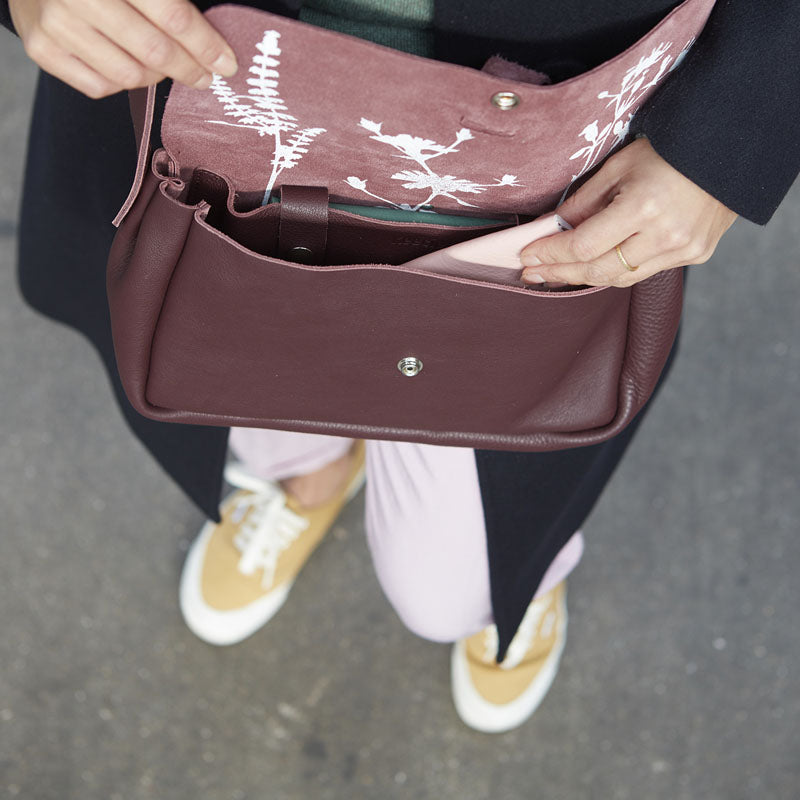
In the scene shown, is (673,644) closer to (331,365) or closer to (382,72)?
(331,365)

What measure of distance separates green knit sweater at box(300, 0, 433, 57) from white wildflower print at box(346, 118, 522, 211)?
2.7 inches

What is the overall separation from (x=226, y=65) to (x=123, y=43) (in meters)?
0.06

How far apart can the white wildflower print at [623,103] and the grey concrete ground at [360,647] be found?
90 cm

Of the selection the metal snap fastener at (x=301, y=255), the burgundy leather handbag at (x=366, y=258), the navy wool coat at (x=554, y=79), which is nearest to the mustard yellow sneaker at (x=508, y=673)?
the navy wool coat at (x=554, y=79)

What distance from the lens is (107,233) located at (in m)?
0.87

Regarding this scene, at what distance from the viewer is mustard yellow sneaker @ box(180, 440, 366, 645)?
1.31m

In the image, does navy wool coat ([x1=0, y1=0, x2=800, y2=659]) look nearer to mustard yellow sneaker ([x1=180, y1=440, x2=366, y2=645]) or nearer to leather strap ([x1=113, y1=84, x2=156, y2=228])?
leather strap ([x1=113, y1=84, x2=156, y2=228])

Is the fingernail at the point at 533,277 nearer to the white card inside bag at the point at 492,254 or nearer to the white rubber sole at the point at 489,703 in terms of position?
the white card inside bag at the point at 492,254

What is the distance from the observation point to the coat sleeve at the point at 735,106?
0.58 m

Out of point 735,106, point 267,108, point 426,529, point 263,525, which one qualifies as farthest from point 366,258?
point 263,525

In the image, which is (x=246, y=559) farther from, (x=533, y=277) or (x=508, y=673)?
(x=533, y=277)

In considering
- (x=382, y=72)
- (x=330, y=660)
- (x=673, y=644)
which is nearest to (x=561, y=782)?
(x=673, y=644)

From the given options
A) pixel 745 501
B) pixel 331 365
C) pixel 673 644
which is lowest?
pixel 673 644

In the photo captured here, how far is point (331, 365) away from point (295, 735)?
30.2 inches
